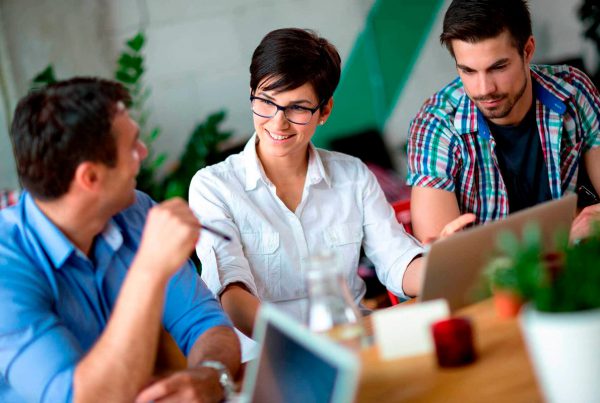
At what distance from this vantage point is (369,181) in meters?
2.33

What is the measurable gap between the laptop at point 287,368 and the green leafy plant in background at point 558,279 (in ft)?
0.87

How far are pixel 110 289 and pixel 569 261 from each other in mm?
985

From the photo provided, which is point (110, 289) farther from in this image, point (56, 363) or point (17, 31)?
point (17, 31)

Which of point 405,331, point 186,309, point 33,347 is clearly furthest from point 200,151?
→ point 405,331

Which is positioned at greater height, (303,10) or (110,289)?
(303,10)

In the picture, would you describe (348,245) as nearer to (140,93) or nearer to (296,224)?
(296,224)

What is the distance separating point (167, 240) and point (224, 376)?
0.30 metres

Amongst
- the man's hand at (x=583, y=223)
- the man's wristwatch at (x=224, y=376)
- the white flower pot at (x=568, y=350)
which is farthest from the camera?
the man's hand at (x=583, y=223)

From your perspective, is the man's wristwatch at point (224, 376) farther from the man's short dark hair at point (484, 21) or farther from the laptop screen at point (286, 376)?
the man's short dark hair at point (484, 21)

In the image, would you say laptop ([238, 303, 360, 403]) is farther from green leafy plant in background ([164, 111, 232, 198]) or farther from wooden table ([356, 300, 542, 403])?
green leafy plant in background ([164, 111, 232, 198])

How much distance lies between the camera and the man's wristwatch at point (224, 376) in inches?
55.7

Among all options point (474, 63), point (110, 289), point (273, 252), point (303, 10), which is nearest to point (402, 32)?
point (303, 10)

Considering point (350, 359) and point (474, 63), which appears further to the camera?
point (474, 63)

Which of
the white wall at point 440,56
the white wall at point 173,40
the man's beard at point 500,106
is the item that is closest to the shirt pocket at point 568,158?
the man's beard at point 500,106
